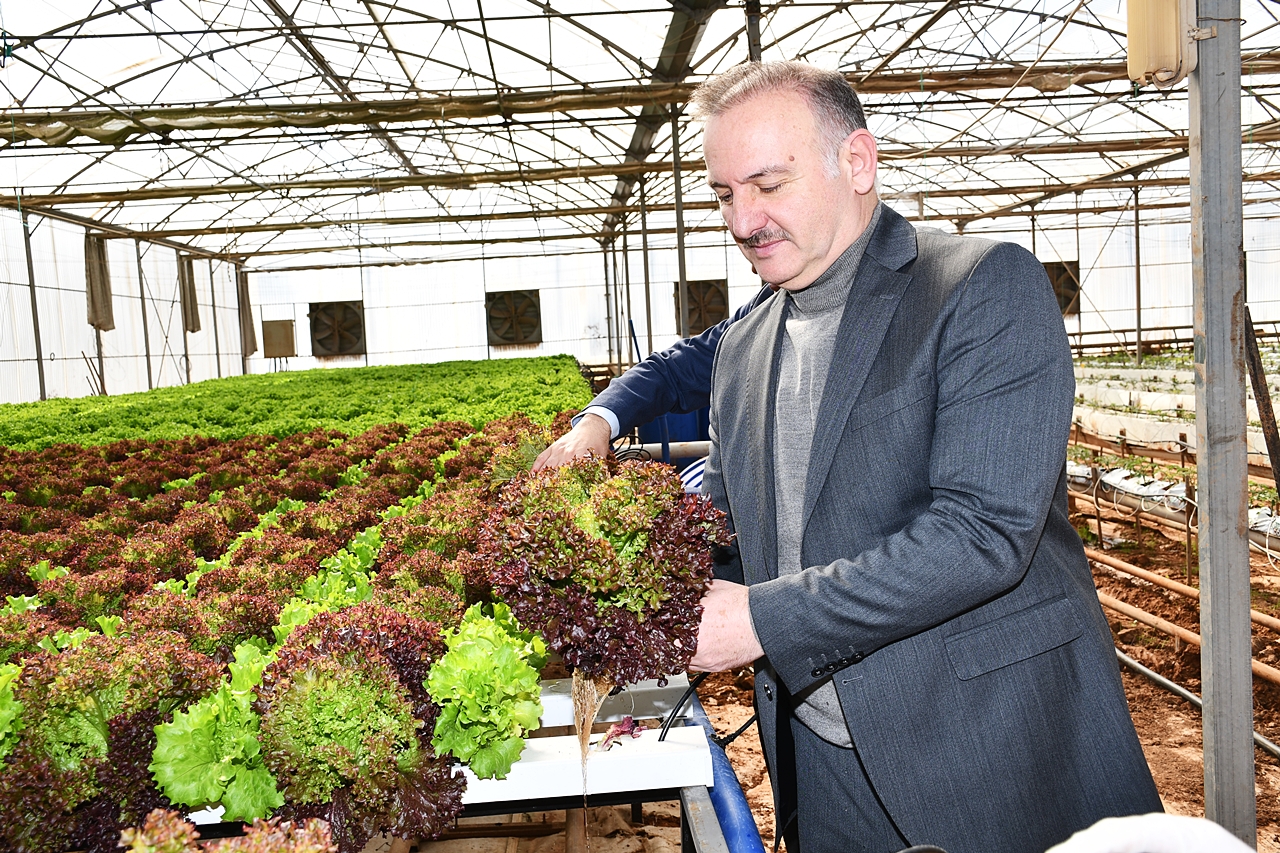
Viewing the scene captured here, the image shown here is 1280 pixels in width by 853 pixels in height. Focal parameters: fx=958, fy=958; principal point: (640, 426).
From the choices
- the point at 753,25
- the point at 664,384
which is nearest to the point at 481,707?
the point at 664,384

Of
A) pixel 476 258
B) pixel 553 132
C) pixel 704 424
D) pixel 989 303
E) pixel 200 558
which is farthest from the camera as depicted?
pixel 476 258

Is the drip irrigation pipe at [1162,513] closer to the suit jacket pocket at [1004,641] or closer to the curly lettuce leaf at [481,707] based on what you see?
the suit jacket pocket at [1004,641]

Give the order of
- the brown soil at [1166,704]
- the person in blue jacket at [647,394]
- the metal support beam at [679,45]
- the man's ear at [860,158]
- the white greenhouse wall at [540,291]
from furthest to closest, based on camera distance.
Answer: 1. the white greenhouse wall at [540,291]
2. the metal support beam at [679,45]
3. the brown soil at [1166,704]
4. the person in blue jacket at [647,394]
5. the man's ear at [860,158]

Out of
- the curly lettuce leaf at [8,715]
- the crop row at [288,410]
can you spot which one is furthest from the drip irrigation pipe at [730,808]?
the crop row at [288,410]

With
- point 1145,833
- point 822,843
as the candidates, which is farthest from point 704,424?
point 1145,833

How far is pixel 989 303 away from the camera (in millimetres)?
1594

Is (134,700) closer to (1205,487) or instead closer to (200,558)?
(200,558)

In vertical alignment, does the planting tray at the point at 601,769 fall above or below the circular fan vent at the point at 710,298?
below

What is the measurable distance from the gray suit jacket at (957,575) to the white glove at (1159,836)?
0.57m

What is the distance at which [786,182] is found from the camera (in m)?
1.74

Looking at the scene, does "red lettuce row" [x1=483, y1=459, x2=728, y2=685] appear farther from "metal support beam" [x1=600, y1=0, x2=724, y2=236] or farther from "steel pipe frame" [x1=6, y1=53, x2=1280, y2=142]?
"steel pipe frame" [x1=6, y1=53, x2=1280, y2=142]

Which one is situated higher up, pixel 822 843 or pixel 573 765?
pixel 573 765

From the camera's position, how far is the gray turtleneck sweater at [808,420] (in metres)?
1.86

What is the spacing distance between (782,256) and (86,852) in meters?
1.74
